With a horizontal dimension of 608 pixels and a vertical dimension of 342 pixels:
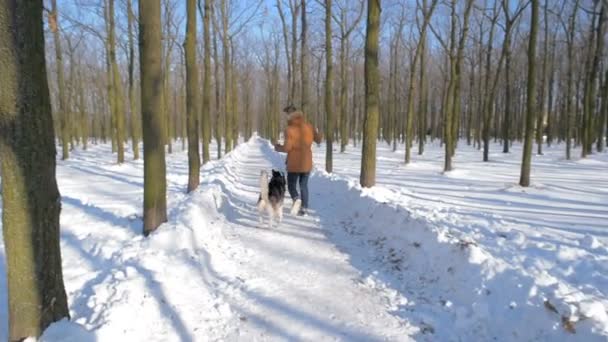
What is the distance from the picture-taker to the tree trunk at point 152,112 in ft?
18.8

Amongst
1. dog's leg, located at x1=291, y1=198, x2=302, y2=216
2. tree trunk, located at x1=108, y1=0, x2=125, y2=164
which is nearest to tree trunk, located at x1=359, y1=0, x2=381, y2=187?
dog's leg, located at x1=291, y1=198, x2=302, y2=216

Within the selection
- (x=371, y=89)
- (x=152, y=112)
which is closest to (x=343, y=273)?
(x=152, y=112)

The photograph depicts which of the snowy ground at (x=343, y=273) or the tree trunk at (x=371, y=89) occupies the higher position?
the tree trunk at (x=371, y=89)

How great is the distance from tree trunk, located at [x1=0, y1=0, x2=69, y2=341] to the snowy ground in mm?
312

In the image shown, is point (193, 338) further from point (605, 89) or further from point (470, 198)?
point (605, 89)

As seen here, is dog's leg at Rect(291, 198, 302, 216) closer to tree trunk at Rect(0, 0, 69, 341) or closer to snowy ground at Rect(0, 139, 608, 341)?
snowy ground at Rect(0, 139, 608, 341)

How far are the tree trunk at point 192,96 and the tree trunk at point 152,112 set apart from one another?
12.2 ft

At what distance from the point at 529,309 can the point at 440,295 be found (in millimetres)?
930

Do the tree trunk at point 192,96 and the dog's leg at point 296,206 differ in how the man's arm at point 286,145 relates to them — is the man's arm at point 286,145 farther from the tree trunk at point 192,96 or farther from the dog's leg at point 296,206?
the tree trunk at point 192,96

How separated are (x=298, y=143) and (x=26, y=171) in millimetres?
5300

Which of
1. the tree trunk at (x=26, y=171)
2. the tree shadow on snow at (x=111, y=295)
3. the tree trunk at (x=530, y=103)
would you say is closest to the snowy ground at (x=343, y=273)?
the tree shadow on snow at (x=111, y=295)

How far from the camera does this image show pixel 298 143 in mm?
7539

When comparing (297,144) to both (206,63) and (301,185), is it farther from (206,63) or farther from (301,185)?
(206,63)

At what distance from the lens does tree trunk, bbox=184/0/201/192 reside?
941cm
